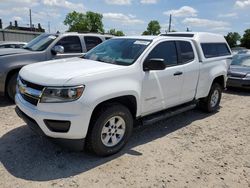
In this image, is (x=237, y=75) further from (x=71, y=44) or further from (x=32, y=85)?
(x=32, y=85)

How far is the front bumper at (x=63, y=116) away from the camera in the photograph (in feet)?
11.4

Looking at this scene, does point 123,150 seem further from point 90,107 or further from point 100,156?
point 90,107

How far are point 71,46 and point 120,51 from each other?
10.5 ft

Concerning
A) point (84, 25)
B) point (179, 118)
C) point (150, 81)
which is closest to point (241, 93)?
point (179, 118)

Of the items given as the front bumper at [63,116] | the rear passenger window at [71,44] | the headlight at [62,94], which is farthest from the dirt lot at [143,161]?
the rear passenger window at [71,44]

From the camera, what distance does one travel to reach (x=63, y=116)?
11.4 feet

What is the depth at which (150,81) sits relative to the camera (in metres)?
4.43

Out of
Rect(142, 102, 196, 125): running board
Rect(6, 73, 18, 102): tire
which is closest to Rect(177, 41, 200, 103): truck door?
Rect(142, 102, 196, 125): running board

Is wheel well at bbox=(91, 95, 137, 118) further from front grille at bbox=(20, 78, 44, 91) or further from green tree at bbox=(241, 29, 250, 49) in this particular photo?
green tree at bbox=(241, 29, 250, 49)

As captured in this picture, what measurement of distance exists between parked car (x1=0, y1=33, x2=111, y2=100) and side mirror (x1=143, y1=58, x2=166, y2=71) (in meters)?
2.91

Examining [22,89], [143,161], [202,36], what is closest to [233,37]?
[202,36]

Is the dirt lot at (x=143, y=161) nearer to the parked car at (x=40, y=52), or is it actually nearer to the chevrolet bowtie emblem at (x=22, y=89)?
the chevrolet bowtie emblem at (x=22, y=89)

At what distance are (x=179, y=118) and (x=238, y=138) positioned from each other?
4.58 feet

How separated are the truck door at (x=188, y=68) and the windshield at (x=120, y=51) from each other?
94cm
